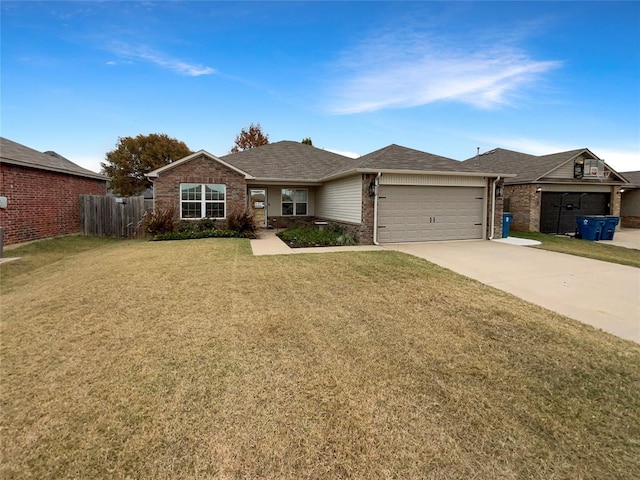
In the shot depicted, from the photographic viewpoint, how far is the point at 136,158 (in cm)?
3741

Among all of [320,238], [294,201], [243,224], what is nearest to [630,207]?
[294,201]

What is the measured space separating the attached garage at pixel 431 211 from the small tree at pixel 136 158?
32412 mm

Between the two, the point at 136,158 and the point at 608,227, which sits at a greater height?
the point at 136,158

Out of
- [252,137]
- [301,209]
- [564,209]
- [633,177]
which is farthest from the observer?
[252,137]

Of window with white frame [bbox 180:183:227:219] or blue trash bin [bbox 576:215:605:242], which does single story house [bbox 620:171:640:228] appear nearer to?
blue trash bin [bbox 576:215:605:242]

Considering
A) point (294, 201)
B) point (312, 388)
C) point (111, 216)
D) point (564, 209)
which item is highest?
point (294, 201)

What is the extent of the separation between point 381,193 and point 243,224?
18.7ft

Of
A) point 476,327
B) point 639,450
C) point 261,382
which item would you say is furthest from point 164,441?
point 476,327

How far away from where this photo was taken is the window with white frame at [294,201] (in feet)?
56.7

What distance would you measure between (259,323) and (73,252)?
1012cm

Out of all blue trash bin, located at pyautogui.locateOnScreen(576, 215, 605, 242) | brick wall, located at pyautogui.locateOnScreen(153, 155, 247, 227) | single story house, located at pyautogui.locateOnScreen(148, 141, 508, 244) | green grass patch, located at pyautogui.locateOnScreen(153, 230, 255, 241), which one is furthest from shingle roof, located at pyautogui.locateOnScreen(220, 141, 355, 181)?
blue trash bin, located at pyautogui.locateOnScreen(576, 215, 605, 242)

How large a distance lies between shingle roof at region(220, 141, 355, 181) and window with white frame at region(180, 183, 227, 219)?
219cm

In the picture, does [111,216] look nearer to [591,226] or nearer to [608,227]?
[591,226]

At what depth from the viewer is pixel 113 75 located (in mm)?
12648
